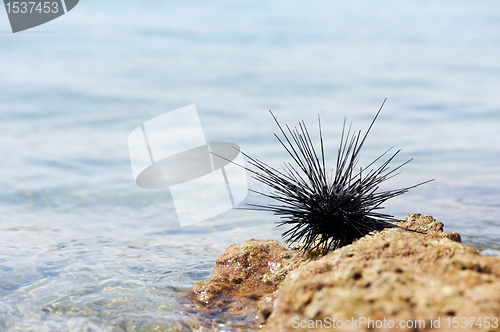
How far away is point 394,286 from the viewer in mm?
2027

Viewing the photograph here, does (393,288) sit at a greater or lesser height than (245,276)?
greater

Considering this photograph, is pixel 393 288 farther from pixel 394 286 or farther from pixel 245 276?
pixel 245 276

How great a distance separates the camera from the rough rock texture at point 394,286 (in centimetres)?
188

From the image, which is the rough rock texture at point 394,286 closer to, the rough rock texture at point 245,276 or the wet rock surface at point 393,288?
the wet rock surface at point 393,288

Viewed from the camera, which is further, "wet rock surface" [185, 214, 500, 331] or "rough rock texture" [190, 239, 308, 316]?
"rough rock texture" [190, 239, 308, 316]

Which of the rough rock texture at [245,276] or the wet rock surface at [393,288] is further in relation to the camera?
the rough rock texture at [245,276]

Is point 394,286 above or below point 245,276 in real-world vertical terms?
above

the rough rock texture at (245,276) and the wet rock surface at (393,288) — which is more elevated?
the wet rock surface at (393,288)

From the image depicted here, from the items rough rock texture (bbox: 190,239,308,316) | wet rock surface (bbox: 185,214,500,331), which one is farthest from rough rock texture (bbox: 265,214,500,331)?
rough rock texture (bbox: 190,239,308,316)

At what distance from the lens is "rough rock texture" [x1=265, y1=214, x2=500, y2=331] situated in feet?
6.16

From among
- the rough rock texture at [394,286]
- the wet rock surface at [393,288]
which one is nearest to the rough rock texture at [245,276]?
the wet rock surface at [393,288]

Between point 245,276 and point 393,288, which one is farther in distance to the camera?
point 245,276

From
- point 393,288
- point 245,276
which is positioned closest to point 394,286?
point 393,288

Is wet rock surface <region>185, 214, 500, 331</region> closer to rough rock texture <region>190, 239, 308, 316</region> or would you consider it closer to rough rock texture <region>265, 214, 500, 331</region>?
rough rock texture <region>265, 214, 500, 331</region>
